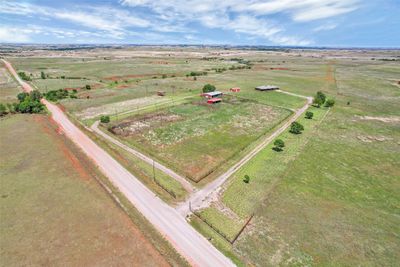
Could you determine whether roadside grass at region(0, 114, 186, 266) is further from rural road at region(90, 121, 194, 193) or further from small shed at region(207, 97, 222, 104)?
small shed at region(207, 97, 222, 104)

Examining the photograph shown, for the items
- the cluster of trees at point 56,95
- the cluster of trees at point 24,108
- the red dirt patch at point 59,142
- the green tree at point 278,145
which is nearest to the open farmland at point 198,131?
the green tree at point 278,145

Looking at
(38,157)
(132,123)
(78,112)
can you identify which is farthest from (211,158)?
(78,112)

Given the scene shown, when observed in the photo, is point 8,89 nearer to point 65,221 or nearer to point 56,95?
point 56,95

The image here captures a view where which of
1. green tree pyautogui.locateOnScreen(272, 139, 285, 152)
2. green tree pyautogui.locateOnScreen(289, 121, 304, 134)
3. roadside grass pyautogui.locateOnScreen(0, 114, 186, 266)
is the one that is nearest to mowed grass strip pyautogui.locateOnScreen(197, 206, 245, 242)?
roadside grass pyautogui.locateOnScreen(0, 114, 186, 266)

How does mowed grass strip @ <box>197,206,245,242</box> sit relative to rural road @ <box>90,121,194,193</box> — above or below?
below

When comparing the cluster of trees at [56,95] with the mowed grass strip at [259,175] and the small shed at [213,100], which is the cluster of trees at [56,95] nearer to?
the small shed at [213,100]

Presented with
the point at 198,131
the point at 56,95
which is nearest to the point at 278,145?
the point at 198,131
